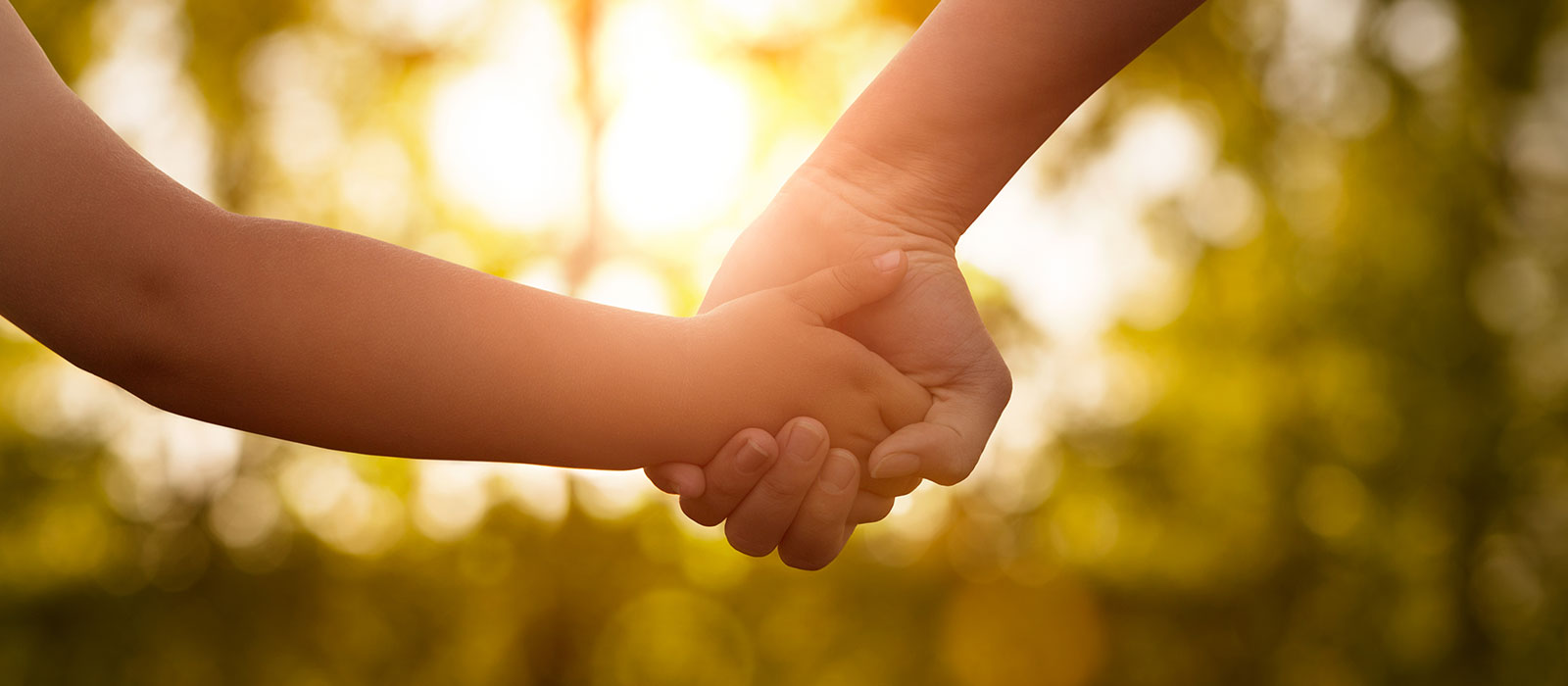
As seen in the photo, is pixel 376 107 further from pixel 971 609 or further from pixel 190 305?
pixel 190 305

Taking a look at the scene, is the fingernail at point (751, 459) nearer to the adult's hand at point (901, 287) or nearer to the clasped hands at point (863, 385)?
the clasped hands at point (863, 385)

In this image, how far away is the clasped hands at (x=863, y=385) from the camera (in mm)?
1722

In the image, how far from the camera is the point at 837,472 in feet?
5.86

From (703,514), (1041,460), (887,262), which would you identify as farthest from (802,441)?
(1041,460)

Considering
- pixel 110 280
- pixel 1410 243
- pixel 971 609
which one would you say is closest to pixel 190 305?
pixel 110 280

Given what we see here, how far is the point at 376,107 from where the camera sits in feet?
19.2

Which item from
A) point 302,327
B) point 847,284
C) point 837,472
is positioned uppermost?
point 847,284

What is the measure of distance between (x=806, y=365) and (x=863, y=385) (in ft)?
0.48

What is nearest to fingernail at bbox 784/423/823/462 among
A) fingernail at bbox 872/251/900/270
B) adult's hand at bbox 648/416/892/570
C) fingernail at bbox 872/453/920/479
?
adult's hand at bbox 648/416/892/570

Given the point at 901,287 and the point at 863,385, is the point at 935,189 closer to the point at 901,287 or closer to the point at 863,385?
the point at 901,287

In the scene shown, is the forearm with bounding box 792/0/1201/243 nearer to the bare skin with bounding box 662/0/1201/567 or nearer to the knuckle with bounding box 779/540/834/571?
the bare skin with bounding box 662/0/1201/567

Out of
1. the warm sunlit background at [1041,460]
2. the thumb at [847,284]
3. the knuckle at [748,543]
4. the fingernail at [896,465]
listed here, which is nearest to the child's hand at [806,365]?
the thumb at [847,284]

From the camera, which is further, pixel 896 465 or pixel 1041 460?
pixel 1041 460

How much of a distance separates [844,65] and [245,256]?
537 cm
